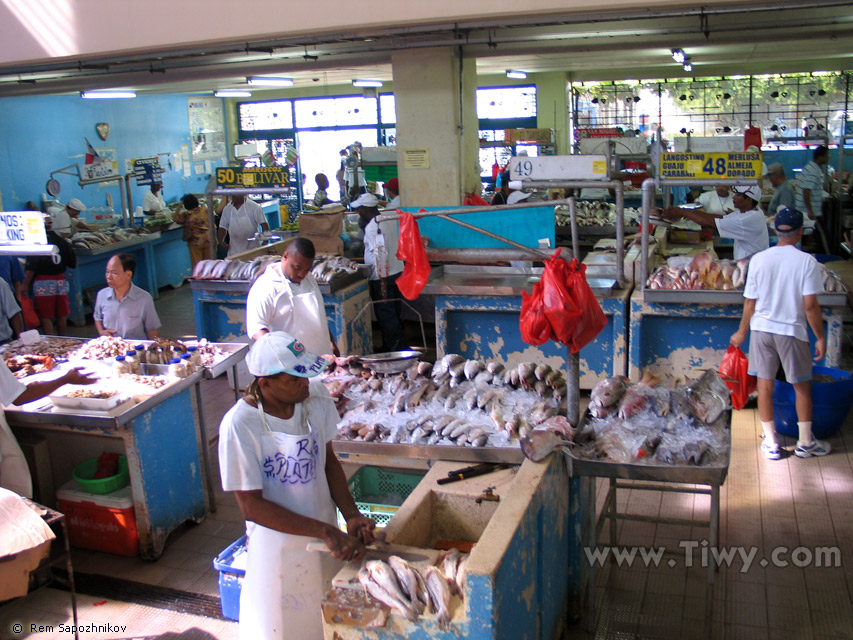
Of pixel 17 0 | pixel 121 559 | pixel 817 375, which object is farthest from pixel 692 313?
pixel 17 0

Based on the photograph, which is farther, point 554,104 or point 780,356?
point 554,104

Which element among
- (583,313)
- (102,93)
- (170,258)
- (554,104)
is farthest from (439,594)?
(554,104)

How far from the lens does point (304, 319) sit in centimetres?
586

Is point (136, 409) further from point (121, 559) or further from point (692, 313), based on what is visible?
point (692, 313)

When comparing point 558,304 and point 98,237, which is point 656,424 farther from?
point 98,237

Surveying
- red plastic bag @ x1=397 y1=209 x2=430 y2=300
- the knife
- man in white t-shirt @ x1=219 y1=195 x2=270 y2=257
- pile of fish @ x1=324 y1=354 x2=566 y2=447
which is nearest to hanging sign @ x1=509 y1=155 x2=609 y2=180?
red plastic bag @ x1=397 y1=209 x2=430 y2=300

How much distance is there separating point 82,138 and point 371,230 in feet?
26.8

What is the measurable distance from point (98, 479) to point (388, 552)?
114 inches

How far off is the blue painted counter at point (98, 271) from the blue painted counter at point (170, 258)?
9.1 inches

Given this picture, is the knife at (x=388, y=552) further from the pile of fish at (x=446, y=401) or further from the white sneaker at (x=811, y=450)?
the white sneaker at (x=811, y=450)

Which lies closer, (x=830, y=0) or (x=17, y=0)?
(x=830, y=0)

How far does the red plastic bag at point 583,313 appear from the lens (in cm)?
388

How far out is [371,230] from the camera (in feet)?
30.7

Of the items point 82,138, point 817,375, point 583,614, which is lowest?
point 583,614
